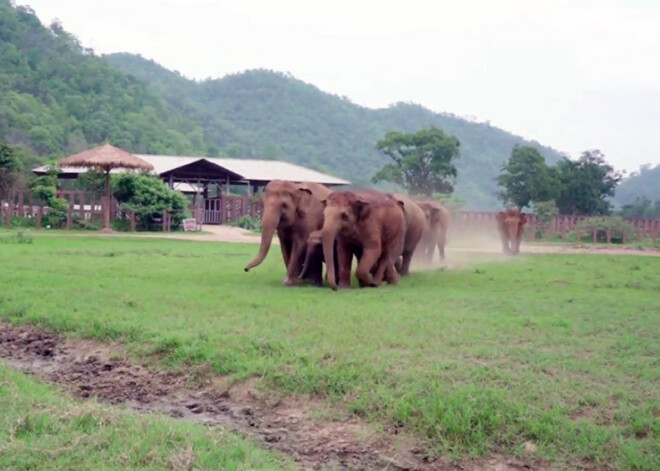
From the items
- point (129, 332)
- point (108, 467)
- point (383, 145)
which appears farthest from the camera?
point (383, 145)

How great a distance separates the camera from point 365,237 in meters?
15.5

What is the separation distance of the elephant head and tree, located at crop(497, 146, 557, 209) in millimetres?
43633

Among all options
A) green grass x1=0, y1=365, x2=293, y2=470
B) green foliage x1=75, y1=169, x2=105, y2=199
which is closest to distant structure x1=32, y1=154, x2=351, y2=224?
green foliage x1=75, y1=169, x2=105, y2=199

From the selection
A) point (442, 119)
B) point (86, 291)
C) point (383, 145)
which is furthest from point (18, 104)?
point (442, 119)

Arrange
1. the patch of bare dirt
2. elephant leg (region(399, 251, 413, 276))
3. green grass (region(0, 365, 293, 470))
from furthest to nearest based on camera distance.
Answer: elephant leg (region(399, 251, 413, 276))
the patch of bare dirt
green grass (region(0, 365, 293, 470))

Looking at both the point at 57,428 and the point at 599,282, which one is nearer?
the point at 57,428

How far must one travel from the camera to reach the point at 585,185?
5853 cm

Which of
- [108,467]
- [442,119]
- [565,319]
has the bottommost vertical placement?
[108,467]

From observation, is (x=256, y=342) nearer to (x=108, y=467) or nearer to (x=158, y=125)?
(x=108, y=467)

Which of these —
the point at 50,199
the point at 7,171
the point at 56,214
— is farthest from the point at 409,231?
the point at 7,171

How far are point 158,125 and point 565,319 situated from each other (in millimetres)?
70776

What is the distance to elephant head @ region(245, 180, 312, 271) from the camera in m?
15.9

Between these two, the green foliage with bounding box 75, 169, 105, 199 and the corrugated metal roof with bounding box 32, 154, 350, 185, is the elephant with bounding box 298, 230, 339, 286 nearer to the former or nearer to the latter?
the green foliage with bounding box 75, 169, 105, 199

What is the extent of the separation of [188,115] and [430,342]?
306 feet
